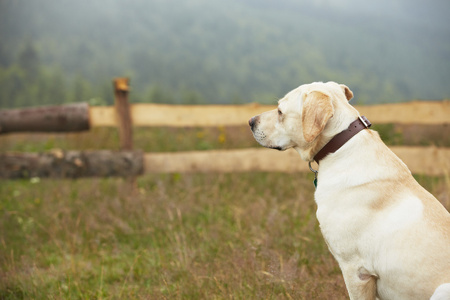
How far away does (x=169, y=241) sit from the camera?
12.6 feet

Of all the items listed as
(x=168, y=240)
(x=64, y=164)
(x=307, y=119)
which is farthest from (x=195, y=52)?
(x=307, y=119)

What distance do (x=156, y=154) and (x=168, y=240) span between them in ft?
6.45

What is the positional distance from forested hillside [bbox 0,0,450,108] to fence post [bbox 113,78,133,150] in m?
17.9

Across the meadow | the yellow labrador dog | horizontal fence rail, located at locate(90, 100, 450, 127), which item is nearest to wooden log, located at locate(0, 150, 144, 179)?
the meadow

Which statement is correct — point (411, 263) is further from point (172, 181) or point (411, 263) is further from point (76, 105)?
point (76, 105)

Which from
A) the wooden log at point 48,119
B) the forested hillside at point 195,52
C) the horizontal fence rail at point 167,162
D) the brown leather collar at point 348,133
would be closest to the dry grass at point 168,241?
the horizontal fence rail at point 167,162

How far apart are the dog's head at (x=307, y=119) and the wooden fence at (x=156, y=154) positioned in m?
3.10

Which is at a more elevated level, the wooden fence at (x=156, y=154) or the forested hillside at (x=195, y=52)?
the forested hillside at (x=195, y=52)

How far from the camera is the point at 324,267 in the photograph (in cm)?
308

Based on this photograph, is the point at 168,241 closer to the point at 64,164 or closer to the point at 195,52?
the point at 64,164

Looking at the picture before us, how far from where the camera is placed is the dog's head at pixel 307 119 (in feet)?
6.86

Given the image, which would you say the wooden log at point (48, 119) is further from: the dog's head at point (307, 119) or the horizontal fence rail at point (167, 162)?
the dog's head at point (307, 119)

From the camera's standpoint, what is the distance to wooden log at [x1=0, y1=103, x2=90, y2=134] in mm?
5398

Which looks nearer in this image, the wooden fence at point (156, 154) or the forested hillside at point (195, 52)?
the wooden fence at point (156, 154)
